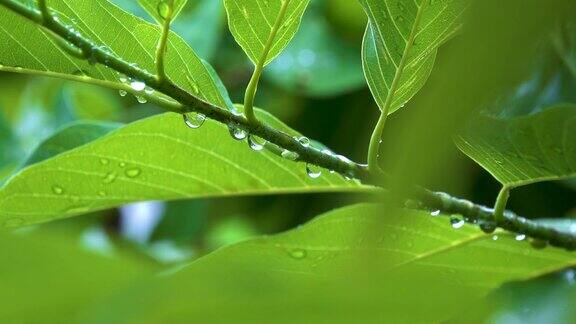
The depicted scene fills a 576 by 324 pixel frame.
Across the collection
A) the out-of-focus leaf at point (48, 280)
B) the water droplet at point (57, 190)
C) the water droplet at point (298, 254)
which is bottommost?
the out-of-focus leaf at point (48, 280)

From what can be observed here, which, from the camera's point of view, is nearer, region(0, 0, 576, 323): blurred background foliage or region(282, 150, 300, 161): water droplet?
region(282, 150, 300, 161): water droplet

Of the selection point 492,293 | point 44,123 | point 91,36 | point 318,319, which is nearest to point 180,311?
point 318,319

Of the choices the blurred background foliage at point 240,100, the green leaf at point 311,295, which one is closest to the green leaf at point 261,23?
the green leaf at point 311,295

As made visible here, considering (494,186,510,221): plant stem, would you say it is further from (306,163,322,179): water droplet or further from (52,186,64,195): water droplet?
(52,186,64,195): water droplet

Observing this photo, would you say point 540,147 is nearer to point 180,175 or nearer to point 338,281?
point 180,175

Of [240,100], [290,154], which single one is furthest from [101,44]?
[240,100]

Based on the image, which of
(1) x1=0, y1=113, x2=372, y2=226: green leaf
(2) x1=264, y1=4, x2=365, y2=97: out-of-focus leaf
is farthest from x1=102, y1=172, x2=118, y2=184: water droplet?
(2) x1=264, y1=4, x2=365, y2=97: out-of-focus leaf

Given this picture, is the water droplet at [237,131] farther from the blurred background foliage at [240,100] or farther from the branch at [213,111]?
the blurred background foliage at [240,100]

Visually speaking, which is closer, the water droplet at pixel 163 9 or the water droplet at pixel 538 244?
the water droplet at pixel 163 9
